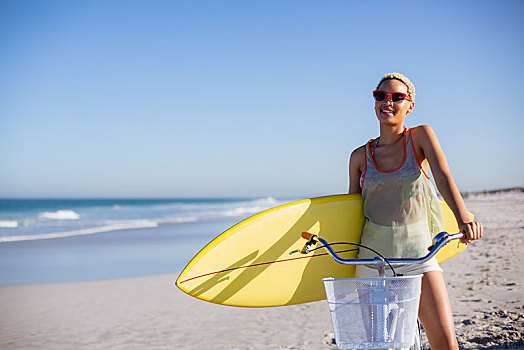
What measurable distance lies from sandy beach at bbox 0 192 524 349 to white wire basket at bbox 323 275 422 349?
2.09m

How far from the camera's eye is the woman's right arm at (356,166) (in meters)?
2.43

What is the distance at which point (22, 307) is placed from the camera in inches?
202

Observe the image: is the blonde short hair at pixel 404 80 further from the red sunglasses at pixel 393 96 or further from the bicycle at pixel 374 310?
the bicycle at pixel 374 310

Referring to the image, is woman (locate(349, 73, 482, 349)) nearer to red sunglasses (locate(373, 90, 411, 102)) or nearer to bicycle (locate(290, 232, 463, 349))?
red sunglasses (locate(373, 90, 411, 102))

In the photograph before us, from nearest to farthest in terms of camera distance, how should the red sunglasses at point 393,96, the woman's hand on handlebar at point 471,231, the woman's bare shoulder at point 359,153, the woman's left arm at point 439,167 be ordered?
the woman's hand on handlebar at point 471,231 → the woman's left arm at point 439,167 → the red sunglasses at point 393,96 → the woman's bare shoulder at point 359,153

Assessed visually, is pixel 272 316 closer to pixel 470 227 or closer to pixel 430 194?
pixel 430 194

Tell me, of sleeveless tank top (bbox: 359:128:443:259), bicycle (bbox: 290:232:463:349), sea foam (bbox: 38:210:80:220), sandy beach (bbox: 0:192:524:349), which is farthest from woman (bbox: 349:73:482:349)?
sea foam (bbox: 38:210:80:220)

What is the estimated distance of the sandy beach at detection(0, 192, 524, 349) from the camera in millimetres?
3977

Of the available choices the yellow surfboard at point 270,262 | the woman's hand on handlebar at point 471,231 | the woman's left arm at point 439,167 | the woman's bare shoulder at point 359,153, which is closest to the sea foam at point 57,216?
the yellow surfboard at point 270,262

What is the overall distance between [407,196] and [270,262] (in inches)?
38.1

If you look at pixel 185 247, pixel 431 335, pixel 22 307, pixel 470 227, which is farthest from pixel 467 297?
pixel 185 247

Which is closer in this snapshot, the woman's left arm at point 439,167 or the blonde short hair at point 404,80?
the woman's left arm at point 439,167

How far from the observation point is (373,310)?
1794 millimetres

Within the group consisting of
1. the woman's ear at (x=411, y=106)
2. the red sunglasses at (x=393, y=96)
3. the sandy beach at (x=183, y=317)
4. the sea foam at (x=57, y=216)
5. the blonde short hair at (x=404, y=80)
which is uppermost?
the blonde short hair at (x=404, y=80)
